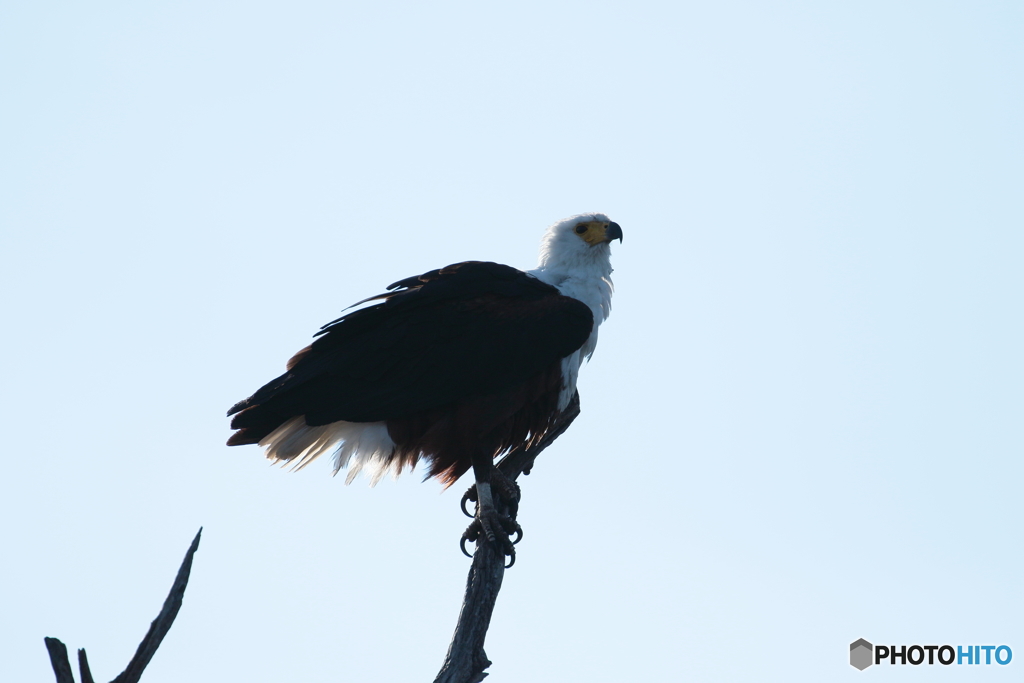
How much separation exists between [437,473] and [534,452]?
2.13 ft

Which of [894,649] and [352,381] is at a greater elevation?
[352,381]

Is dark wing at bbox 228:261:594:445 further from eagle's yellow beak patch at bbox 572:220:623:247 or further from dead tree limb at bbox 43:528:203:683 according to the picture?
dead tree limb at bbox 43:528:203:683

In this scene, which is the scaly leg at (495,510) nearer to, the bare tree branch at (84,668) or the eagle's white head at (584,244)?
the eagle's white head at (584,244)

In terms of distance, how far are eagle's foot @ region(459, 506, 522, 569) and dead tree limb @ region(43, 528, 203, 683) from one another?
2.13 meters

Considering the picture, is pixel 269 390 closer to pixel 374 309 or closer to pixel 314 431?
pixel 314 431

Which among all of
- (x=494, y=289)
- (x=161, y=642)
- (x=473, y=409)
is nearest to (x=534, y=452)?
(x=473, y=409)

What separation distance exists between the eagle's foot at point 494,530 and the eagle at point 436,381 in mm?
20

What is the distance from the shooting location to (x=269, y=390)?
6.63m

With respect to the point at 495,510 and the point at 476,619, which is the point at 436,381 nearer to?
the point at 495,510

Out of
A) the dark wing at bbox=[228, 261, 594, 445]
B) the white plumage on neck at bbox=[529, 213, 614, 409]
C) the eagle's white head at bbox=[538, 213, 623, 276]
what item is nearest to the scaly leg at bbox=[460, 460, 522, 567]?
the dark wing at bbox=[228, 261, 594, 445]

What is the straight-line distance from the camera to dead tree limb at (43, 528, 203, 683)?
161 inches

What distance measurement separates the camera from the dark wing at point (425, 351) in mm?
6570

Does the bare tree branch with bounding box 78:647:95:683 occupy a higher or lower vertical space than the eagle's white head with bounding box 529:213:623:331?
lower

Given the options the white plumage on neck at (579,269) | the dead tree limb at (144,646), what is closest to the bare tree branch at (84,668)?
the dead tree limb at (144,646)
